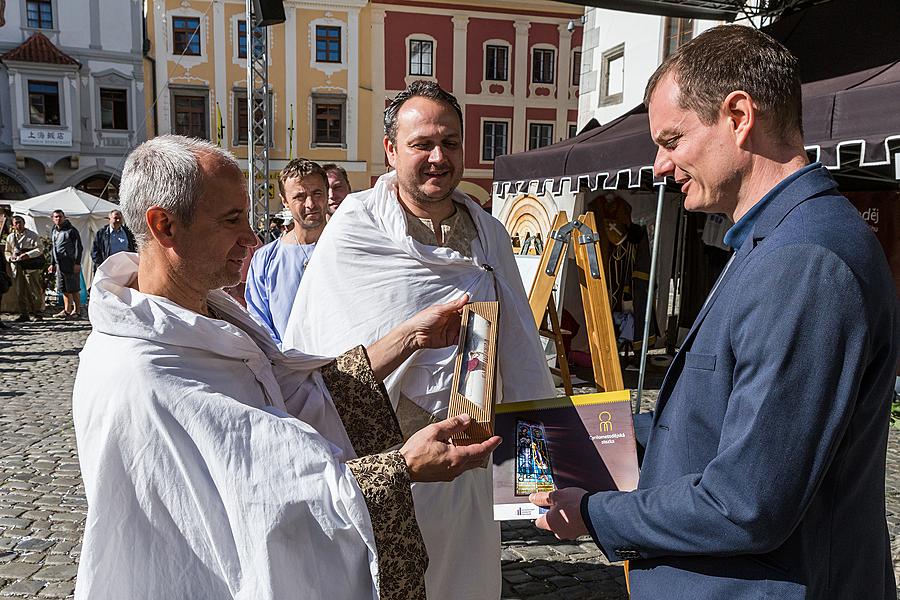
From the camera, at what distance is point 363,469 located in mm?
1592

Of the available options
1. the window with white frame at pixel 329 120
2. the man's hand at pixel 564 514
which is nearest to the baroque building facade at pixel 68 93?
the window with white frame at pixel 329 120

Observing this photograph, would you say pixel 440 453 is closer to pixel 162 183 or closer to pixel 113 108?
pixel 162 183

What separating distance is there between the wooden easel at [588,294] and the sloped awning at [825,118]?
2.63 ft

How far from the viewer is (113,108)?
90.9 ft

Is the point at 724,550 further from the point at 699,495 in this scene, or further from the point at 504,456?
the point at 504,456

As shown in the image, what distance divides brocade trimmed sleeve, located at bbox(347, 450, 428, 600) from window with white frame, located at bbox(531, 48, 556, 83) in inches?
1173

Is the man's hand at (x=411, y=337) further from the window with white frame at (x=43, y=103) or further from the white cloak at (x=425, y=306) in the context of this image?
the window with white frame at (x=43, y=103)

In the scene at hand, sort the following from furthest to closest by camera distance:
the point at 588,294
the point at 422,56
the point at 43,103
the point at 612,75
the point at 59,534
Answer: the point at 422,56 → the point at 43,103 → the point at 612,75 → the point at 588,294 → the point at 59,534

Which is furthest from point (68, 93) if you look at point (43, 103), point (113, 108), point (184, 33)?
point (184, 33)

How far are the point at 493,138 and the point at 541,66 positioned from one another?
3.50 meters

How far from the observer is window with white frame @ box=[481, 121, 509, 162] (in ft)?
97.3

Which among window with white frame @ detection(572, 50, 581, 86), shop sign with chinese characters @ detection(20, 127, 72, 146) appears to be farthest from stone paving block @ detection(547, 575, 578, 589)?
window with white frame @ detection(572, 50, 581, 86)

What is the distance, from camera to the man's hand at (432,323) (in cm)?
240

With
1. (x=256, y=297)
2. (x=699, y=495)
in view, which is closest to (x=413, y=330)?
(x=699, y=495)
